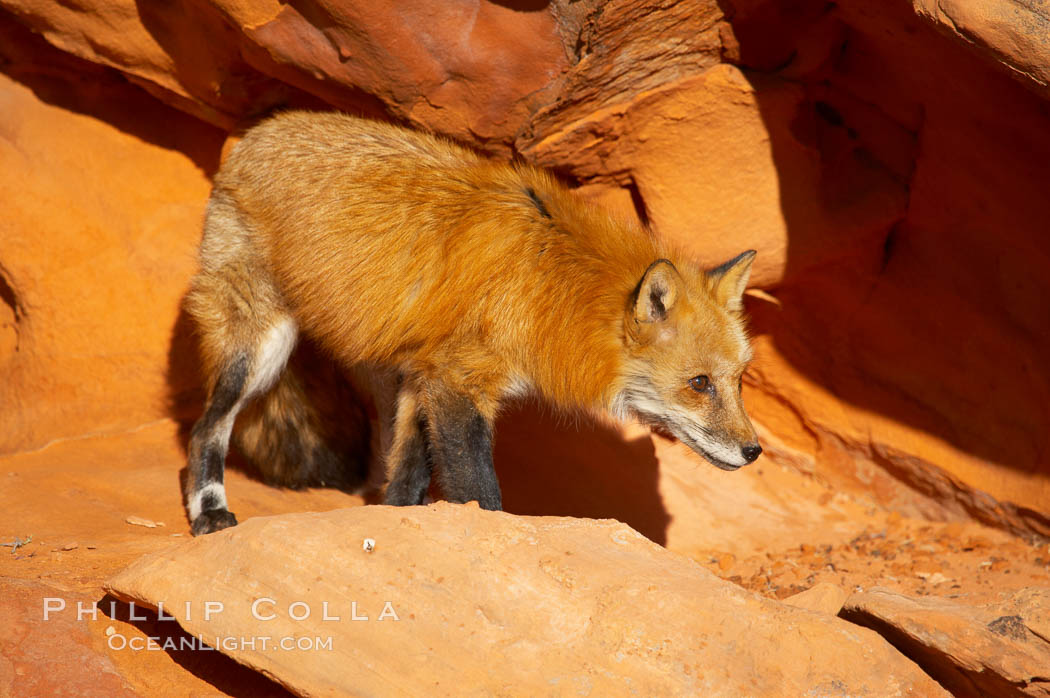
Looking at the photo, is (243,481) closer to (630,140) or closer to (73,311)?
(73,311)

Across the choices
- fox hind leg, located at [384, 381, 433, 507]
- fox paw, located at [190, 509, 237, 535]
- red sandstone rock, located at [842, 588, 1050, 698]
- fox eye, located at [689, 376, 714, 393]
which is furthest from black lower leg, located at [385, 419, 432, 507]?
red sandstone rock, located at [842, 588, 1050, 698]

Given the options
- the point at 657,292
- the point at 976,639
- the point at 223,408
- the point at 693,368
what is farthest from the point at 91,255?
the point at 976,639

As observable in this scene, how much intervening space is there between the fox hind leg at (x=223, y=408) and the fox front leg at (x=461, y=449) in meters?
1.04

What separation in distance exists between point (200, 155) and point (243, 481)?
2.23m

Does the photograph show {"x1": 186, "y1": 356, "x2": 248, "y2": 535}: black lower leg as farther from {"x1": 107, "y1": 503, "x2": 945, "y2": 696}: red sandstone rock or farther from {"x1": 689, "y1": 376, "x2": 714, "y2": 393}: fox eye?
{"x1": 689, "y1": 376, "x2": 714, "y2": 393}: fox eye

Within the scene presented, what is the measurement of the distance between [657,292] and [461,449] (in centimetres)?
112

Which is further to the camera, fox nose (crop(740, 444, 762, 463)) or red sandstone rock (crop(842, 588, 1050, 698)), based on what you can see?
fox nose (crop(740, 444, 762, 463))

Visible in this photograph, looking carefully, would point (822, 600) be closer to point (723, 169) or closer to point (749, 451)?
point (749, 451)

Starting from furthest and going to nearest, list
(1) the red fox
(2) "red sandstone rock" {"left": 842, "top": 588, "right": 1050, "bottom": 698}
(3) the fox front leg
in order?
1. (1) the red fox
2. (3) the fox front leg
3. (2) "red sandstone rock" {"left": 842, "top": 588, "right": 1050, "bottom": 698}

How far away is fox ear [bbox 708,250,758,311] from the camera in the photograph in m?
4.30

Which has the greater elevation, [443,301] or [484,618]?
[443,301]

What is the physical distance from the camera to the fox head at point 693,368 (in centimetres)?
406

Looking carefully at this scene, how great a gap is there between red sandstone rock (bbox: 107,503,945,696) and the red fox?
101cm

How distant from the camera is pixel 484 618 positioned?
2.84m
